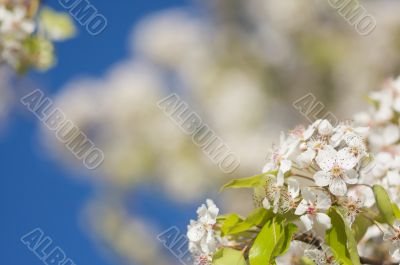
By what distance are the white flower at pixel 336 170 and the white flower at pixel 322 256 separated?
167 mm

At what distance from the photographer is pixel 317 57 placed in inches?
352

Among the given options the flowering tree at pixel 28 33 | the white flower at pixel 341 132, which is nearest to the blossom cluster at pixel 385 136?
the white flower at pixel 341 132

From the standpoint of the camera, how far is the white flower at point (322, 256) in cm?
204

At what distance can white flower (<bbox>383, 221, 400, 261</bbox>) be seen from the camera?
2113mm

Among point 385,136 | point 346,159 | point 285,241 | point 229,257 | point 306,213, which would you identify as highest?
point 385,136

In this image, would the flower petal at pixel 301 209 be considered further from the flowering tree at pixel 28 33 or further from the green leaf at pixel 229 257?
the flowering tree at pixel 28 33

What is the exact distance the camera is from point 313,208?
2057mm

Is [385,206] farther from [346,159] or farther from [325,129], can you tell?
[325,129]

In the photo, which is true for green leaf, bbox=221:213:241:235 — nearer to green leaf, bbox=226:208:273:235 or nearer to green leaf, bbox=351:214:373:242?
green leaf, bbox=226:208:273:235

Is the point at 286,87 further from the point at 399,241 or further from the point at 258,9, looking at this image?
the point at 399,241

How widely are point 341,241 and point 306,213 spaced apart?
0.12m

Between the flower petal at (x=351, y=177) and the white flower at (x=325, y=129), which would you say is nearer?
the flower petal at (x=351, y=177)

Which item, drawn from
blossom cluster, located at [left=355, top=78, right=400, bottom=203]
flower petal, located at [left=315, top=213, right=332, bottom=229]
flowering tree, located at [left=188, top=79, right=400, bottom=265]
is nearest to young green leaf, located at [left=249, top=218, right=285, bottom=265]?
flowering tree, located at [left=188, top=79, right=400, bottom=265]

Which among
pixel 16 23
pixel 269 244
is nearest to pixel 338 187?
pixel 269 244
